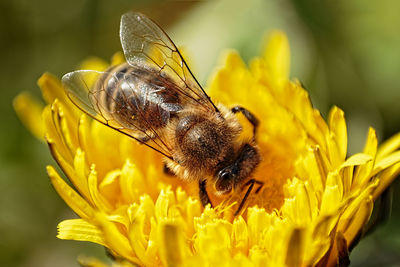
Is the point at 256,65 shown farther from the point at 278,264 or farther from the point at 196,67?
the point at 278,264

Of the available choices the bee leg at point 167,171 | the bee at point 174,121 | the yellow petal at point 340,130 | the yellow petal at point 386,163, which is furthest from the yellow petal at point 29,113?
the yellow petal at point 386,163

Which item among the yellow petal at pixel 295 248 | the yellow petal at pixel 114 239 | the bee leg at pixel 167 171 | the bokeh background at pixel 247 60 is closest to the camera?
the yellow petal at pixel 295 248

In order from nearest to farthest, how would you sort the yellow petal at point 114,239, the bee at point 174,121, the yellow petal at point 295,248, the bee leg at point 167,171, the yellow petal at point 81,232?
the yellow petal at point 295,248 → the yellow petal at point 114,239 → the yellow petal at point 81,232 → the bee at point 174,121 → the bee leg at point 167,171

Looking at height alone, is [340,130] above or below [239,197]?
above

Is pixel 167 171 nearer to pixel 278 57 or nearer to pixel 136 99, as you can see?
pixel 136 99

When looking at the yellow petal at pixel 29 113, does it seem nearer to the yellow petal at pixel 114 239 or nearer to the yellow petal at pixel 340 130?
the yellow petal at pixel 114 239

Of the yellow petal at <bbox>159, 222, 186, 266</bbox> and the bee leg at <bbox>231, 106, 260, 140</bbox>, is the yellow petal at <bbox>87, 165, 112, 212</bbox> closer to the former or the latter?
the yellow petal at <bbox>159, 222, 186, 266</bbox>

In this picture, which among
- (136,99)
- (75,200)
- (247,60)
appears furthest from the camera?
(247,60)

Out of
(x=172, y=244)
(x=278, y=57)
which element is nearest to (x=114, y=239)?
(x=172, y=244)
